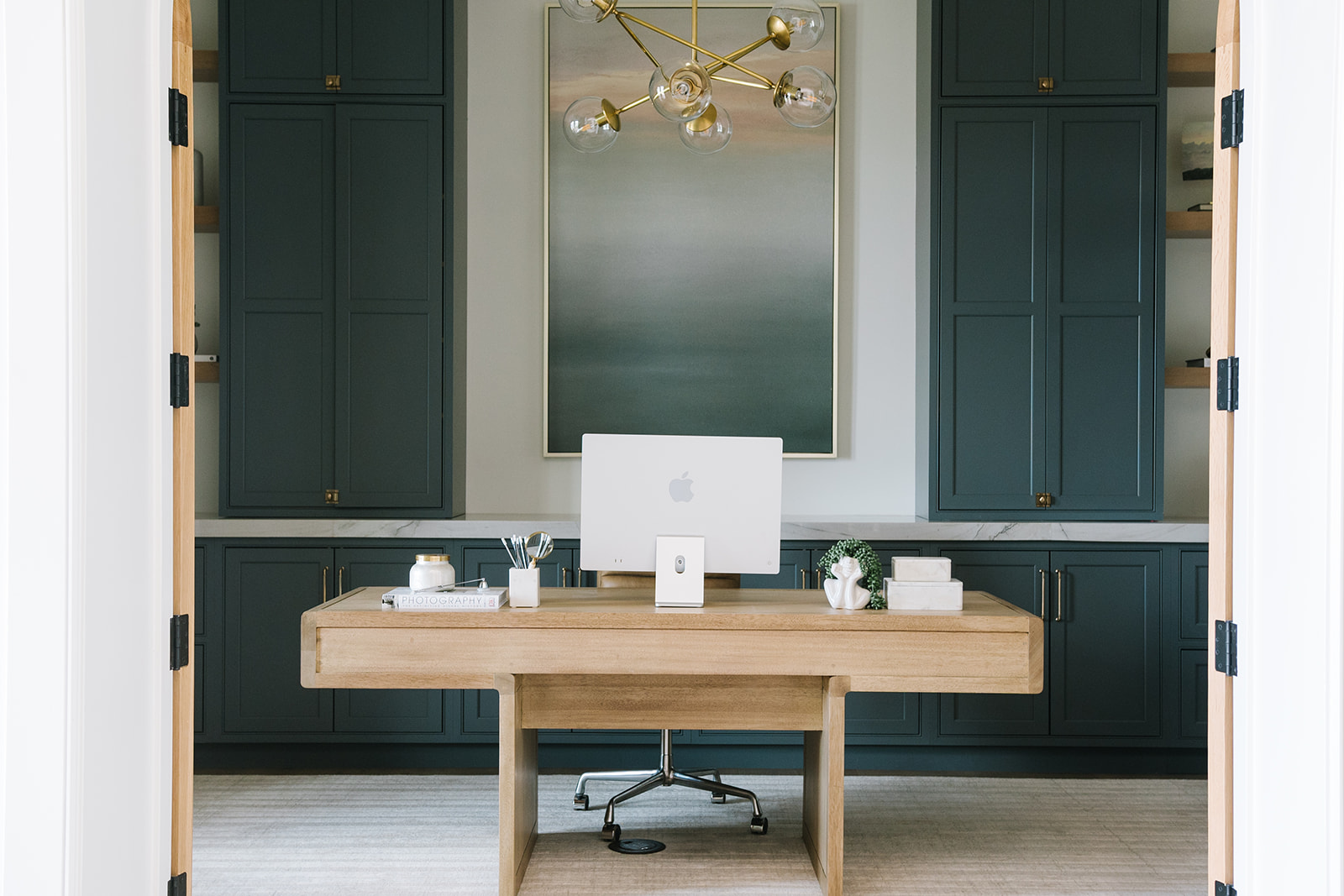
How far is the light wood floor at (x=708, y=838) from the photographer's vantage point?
3.03m

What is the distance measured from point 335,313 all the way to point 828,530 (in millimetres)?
2237

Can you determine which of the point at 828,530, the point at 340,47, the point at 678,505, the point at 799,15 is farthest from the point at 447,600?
the point at 340,47

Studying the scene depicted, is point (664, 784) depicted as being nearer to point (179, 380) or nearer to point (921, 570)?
point (921, 570)

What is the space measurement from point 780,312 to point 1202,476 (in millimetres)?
2096

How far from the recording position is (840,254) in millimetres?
4625

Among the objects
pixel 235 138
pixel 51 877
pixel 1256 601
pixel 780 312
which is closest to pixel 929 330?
pixel 780 312

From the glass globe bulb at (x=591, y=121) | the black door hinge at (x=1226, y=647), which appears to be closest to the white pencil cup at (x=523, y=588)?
the glass globe bulb at (x=591, y=121)

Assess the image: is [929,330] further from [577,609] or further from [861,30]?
[577,609]

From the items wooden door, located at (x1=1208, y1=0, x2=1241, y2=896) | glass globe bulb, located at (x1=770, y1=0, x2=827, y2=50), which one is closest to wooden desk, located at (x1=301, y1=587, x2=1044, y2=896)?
wooden door, located at (x1=1208, y1=0, x2=1241, y2=896)

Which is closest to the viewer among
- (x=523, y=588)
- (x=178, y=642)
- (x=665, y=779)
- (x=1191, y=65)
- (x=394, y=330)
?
(x=178, y=642)

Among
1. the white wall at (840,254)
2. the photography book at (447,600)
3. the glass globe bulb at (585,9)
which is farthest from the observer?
the white wall at (840,254)

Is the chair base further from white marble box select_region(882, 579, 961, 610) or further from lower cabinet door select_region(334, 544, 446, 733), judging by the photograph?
white marble box select_region(882, 579, 961, 610)

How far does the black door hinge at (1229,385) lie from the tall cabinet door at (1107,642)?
215 cm

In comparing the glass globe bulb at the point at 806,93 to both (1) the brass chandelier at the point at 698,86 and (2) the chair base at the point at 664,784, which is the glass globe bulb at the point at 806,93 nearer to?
(1) the brass chandelier at the point at 698,86
